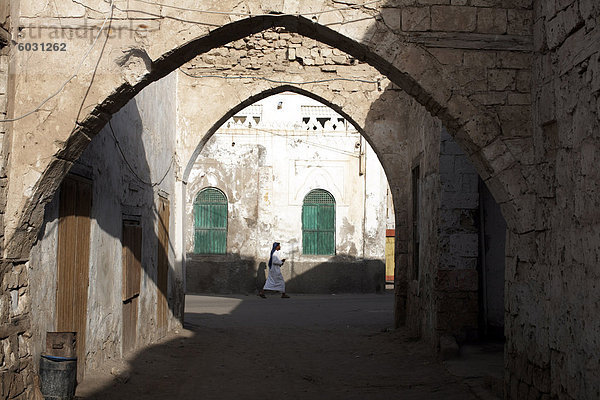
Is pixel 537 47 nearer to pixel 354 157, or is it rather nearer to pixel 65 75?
pixel 65 75

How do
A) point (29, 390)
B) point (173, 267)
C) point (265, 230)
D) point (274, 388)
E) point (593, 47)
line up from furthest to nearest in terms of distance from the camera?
point (265, 230) → point (173, 267) → point (274, 388) → point (29, 390) → point (593, 47)

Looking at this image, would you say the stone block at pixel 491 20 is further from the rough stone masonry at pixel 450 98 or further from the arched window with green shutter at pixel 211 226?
A: the arched window with green shutter at pixel 211 226

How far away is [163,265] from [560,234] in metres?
6.03

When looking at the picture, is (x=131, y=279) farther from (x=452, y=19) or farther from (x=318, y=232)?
(x=318, y=232)

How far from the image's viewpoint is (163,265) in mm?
9047

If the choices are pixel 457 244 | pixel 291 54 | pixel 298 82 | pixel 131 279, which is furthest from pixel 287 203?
pixel 131 279

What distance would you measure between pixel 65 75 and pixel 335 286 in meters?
13.2

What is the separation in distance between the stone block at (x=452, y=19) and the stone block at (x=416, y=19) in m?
0.04

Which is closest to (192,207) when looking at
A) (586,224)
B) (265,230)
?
(265,230)

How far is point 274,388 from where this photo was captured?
6.04m

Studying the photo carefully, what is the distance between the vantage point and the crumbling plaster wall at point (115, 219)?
15.7 feet

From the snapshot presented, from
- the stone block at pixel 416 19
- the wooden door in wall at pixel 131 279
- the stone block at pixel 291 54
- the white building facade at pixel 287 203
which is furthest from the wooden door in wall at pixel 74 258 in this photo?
the white building facade at pixel 287 203

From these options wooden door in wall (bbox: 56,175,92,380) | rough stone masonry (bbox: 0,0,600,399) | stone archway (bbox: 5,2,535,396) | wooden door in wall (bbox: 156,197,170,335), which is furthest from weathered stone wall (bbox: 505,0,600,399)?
wooden door in wall (bbox: 156,197,170,335)

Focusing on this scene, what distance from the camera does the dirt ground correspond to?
19.0ft
